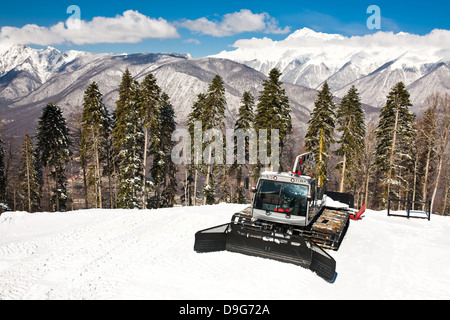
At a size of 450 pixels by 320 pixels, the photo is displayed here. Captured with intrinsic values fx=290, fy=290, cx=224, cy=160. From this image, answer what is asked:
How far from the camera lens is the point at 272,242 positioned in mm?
10055

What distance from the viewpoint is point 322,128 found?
3045cm

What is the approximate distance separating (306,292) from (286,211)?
3.11m

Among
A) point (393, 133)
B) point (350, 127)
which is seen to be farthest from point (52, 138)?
point (393, 133)

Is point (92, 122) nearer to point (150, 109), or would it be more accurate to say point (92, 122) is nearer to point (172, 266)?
point (150, 109)

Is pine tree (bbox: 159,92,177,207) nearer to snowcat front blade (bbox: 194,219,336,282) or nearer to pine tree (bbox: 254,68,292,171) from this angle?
pine tree (bbox: 254,68,292,171)

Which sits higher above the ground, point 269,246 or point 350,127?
point 350,127

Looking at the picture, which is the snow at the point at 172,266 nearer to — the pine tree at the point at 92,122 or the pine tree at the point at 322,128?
the pine tree at the point at 92,122

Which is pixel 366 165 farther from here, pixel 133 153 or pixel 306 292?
pixel 306 292

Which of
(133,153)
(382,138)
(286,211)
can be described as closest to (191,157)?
(133,153)

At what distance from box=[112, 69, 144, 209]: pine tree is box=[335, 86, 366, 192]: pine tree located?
2127cm

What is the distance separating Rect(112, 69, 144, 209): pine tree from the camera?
91.5 ft

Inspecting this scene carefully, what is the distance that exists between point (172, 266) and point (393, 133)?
28137 mm

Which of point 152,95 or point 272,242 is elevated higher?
point 152,95

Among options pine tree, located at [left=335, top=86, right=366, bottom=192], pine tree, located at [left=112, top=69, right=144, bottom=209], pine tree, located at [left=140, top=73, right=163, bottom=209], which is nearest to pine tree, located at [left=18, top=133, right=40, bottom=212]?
pine tree, located at [left=112, top=69, right=144, bottom=209]
